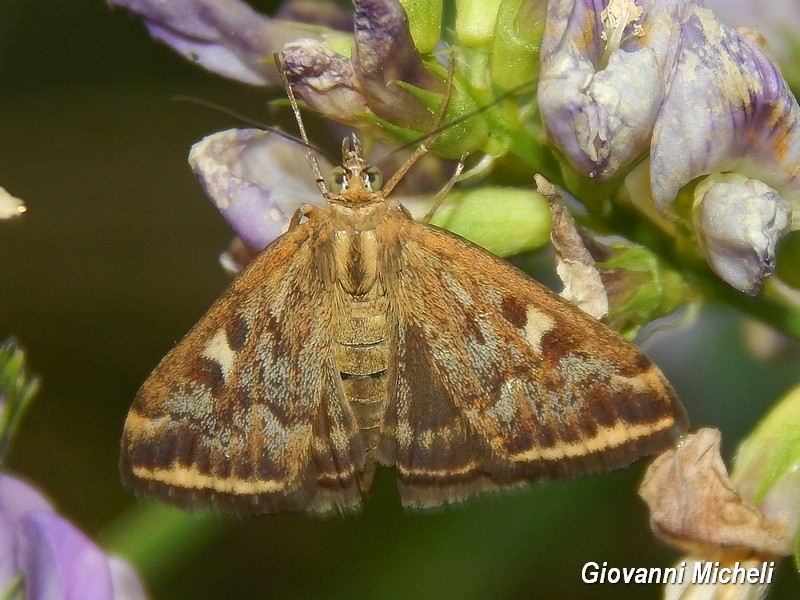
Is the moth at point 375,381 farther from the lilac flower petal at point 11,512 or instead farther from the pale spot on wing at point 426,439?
the lilac flower petal at point 11,512

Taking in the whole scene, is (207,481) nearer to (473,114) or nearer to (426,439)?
(426,439)

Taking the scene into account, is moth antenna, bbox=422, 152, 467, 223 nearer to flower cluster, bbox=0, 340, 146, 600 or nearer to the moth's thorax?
the moth's thorax

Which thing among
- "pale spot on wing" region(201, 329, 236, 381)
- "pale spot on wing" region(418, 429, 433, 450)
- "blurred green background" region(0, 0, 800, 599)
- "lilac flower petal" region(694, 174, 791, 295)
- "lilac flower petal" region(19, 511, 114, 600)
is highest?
"lilac flower petal" region(694, 174, 791, 295)

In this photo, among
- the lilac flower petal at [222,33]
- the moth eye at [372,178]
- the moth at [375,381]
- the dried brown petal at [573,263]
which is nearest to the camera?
the dried brown petal at [573,263]

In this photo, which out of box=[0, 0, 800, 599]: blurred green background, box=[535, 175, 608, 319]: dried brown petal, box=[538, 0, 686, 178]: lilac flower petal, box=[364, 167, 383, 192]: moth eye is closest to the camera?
box=[538, 0, 686, 178]: lilac flower petal

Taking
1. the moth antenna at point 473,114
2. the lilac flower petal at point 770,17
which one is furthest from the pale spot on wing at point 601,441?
the lilac flower petal at point 770,17

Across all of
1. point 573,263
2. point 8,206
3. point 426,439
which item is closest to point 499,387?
point 426,439

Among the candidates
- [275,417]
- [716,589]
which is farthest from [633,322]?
[275,417]

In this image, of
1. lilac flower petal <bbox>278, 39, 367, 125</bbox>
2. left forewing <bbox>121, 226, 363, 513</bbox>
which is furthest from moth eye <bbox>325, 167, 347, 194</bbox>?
lilac flower petal <bbox>278, 39, 367, 125</bbox>
